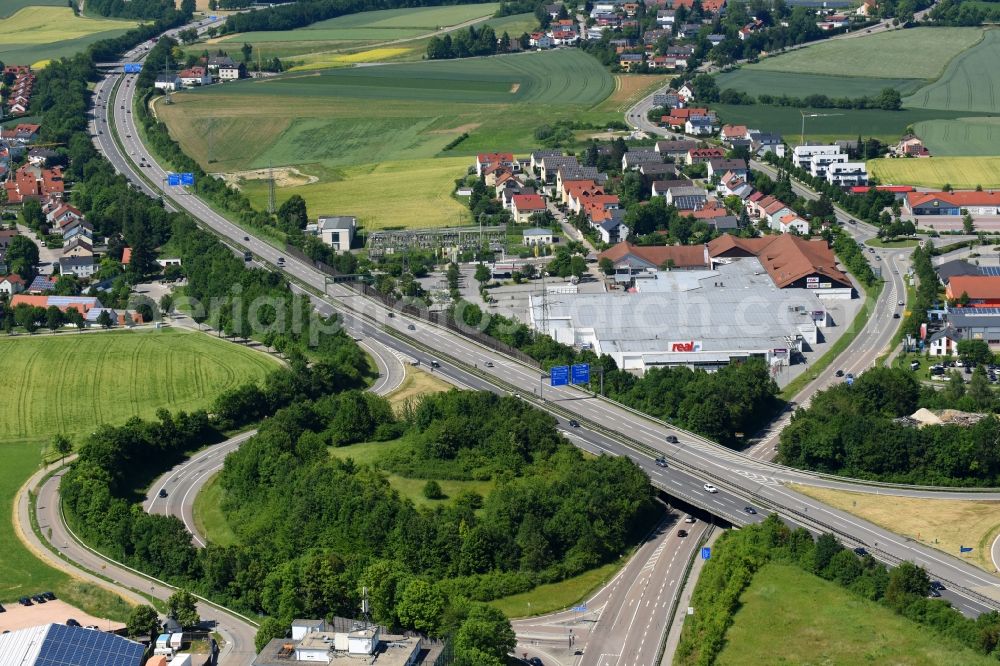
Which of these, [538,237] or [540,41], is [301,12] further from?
[538,237]

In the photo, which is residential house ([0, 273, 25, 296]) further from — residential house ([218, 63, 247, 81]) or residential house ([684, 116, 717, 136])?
residential house ([218, 63, 247, 81])

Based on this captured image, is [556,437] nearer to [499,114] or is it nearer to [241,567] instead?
[241,567]

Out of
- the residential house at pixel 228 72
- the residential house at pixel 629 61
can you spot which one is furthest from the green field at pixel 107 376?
the residential house at pixel 629 61

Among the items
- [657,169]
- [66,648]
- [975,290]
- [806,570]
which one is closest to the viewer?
[66,648]

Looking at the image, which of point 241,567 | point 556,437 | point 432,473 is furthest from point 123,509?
point 556,437

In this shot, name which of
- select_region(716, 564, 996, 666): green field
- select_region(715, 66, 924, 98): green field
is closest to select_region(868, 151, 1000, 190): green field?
select_region(715, 66, 924, 98): green field

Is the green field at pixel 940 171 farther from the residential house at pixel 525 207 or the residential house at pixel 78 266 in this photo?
the residential house at pixel 78 266

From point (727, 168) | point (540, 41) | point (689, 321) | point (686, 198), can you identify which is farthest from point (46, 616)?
point (540, 41)
